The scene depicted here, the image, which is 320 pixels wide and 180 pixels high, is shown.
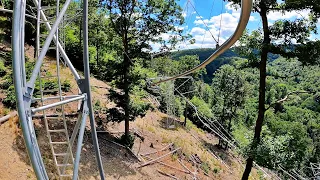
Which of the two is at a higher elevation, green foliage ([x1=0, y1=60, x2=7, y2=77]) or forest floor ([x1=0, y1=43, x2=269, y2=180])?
green foliage ([x1=0, y1=60, x2=7, y2=77])

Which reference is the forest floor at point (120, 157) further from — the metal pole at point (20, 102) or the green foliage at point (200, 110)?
the metal pole at point (20, 102)

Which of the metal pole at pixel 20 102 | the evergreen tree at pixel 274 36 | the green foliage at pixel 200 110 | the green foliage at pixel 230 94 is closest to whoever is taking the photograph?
the metal pole at pixel 20 102

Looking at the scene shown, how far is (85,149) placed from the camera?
44.2 feet

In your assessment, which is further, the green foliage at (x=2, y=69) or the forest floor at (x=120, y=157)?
the green foliage at (x=2, y=69)

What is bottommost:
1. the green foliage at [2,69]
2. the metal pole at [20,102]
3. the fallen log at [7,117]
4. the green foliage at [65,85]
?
the fallen log at [7,117]

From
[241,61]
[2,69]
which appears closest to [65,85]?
[2,69]

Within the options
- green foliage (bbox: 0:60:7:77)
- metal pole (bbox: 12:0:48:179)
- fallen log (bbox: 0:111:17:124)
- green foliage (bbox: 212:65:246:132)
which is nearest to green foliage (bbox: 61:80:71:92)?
green foliage (bbox: 0:60:7:77)

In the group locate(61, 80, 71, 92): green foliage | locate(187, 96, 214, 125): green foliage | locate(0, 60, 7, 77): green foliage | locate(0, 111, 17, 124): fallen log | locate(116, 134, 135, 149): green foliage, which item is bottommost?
locate(187, 96, 214, 125): green foliage

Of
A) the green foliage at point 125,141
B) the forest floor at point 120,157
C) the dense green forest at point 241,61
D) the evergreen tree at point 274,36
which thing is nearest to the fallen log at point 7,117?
the forest floor at point 120,157

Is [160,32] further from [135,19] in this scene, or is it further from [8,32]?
[8,32]

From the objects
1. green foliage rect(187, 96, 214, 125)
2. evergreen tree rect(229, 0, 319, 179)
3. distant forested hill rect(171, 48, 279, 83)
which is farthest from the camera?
green foliage rect(187, 96, 214, 125)

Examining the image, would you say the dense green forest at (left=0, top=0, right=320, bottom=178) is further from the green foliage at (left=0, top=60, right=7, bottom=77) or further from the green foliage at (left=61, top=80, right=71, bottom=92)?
the green foliage at (left=61, top=80, right=71, bottom=92)

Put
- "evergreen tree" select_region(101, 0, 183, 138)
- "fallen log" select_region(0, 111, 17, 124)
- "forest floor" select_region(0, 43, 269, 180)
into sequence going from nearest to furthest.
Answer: "forest floor" select_region(0, 43, 269, 180)
"fallen log" select_region(0, 111, 17, 124)
"evergreen tree" select_region(101, 0, 183, 138)

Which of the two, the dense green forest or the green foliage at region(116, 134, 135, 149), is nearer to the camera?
the dense green forest
